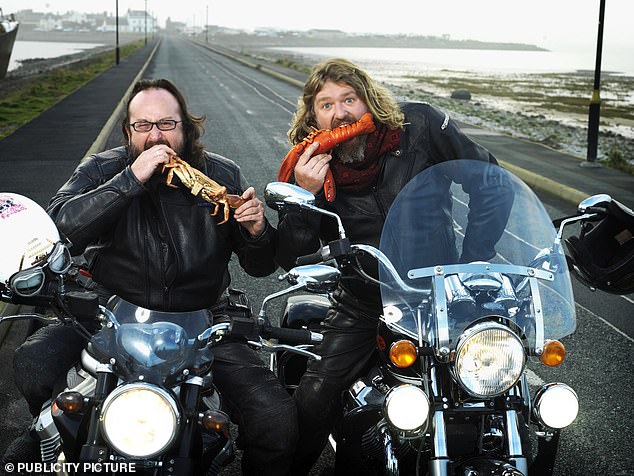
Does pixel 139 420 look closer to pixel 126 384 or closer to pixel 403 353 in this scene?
pixel 126 384

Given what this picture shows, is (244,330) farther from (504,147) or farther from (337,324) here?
(504,147)

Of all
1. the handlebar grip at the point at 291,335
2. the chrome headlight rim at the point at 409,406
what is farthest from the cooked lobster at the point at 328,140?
the chrome headlight rim at the point at 409,406

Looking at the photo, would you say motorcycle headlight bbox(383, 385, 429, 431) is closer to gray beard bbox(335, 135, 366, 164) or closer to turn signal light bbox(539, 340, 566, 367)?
turn signal light bbox(539, 340, 566, 367)

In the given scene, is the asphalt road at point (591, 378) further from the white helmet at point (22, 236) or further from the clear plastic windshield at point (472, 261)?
the white helmet at point (22, 236)

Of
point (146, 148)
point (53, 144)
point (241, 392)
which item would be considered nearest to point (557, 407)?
point (241, 392)

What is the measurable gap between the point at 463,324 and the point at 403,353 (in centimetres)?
23

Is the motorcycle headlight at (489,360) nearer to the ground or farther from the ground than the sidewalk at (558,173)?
farther from the ground

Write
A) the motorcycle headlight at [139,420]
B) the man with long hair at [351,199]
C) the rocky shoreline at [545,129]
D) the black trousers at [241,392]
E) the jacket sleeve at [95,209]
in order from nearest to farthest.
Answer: the motorcycle headlight at [139,420]
the black trousers at [241,392]
the jacket sleeve at [95,209]
the man with long hair at [351,199]
the rocky shoreline at [545,129]

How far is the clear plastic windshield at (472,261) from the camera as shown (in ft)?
8.30

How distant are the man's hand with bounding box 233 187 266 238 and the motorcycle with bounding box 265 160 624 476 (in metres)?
0.39

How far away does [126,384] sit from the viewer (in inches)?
91.4

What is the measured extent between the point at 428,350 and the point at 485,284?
289 millimetres

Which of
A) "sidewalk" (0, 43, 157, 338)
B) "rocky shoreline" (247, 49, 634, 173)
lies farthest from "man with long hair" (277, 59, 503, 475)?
"rocky shoreline" (247, 49, 634, 173)

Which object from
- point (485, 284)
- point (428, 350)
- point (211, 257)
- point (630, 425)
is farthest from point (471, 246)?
point (630, 425)
